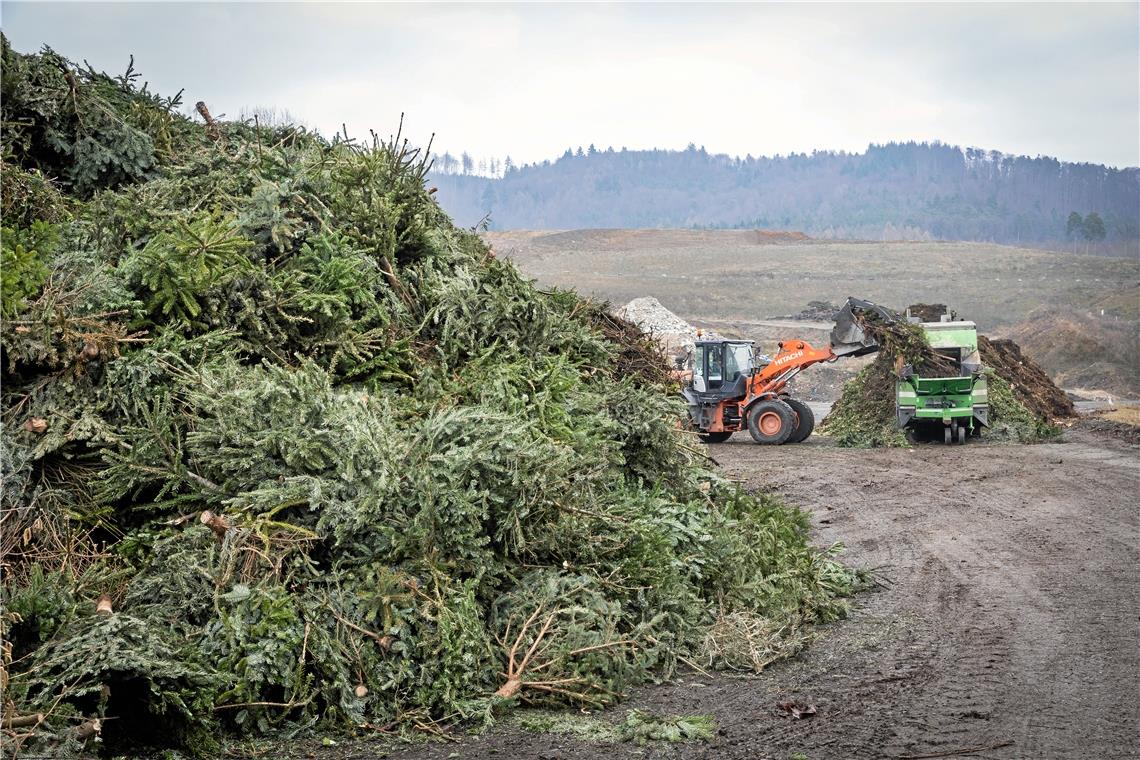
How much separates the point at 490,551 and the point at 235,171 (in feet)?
14.5

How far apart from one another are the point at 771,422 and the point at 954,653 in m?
14.9

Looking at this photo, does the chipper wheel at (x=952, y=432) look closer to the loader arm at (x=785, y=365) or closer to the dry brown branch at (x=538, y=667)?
the loader arm at (x=785, y=365)

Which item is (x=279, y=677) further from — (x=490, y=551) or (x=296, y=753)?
(x=490, y=551)

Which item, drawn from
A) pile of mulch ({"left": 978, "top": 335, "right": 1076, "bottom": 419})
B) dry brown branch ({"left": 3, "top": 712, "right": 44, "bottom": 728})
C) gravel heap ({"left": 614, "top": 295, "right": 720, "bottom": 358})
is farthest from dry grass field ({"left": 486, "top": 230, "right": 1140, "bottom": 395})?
dry brown branch ({"left": 3, "top": 712, "right": 44, "bottom": 728})

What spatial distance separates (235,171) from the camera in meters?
8.99

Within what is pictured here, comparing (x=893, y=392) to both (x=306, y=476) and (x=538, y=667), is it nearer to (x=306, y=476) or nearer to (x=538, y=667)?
(x=538, y=667)

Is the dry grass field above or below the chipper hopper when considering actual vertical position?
above

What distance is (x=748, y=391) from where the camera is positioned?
22609mm

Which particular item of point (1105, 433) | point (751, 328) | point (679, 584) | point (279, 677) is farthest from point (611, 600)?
point (751, 328)

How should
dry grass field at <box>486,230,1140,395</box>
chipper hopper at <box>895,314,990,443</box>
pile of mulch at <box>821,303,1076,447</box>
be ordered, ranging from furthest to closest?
dry grass field at <box>486,230,1140,395</box>
pile of mulch at <box>821,303,1076,447</box>
chipper hopper at <box>895,314,990,443</box>

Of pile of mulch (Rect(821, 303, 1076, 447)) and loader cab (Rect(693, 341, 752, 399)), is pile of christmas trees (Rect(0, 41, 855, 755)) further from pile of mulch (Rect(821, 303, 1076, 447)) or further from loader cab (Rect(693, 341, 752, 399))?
loader cab (Rect(693, 341, 752, 399))

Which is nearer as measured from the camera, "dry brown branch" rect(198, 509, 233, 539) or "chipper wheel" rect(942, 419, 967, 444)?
"dry brown branch" rect(198, 509, 233, 539)

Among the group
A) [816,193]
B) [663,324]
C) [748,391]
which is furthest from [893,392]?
[816,193]

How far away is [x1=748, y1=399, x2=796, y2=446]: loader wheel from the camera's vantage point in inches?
866
